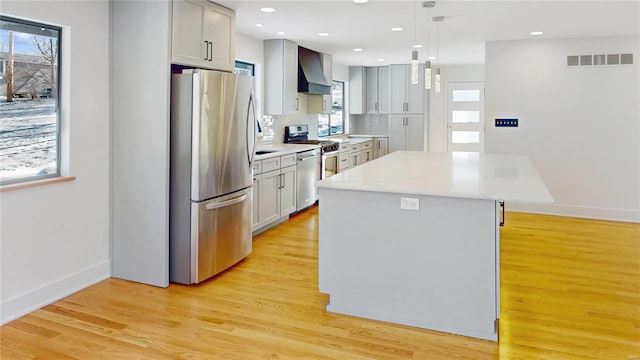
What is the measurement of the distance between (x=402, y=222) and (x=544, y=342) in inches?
40.7

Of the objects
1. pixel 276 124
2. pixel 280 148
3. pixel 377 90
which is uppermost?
pixel 377 90

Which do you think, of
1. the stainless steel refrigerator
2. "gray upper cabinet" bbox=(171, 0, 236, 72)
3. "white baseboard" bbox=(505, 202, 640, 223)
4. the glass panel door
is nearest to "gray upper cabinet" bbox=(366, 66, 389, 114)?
the glass panel door

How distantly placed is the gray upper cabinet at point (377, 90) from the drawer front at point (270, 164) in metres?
4.20

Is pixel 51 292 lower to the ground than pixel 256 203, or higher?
lower

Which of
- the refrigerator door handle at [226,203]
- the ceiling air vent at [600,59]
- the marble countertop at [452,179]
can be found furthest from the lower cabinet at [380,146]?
the refrigerator door handle at [226,203]

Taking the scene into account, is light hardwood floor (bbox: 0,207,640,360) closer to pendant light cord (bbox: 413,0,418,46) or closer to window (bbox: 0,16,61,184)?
window (bbox: 0,16,61,184)

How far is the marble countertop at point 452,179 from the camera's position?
2.48m

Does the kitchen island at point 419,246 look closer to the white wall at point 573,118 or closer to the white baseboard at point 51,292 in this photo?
the white baseboard at point 51,292

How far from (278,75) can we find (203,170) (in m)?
2.67

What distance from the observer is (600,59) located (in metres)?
5.54

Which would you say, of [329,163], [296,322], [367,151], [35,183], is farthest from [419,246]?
[367,151]

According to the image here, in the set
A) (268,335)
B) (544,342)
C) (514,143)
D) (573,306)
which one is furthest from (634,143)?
(268,335)

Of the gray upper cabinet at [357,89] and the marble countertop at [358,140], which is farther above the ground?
the gray upper cabinet at [357,89]

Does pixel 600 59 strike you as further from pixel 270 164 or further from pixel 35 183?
pixel 35 183
